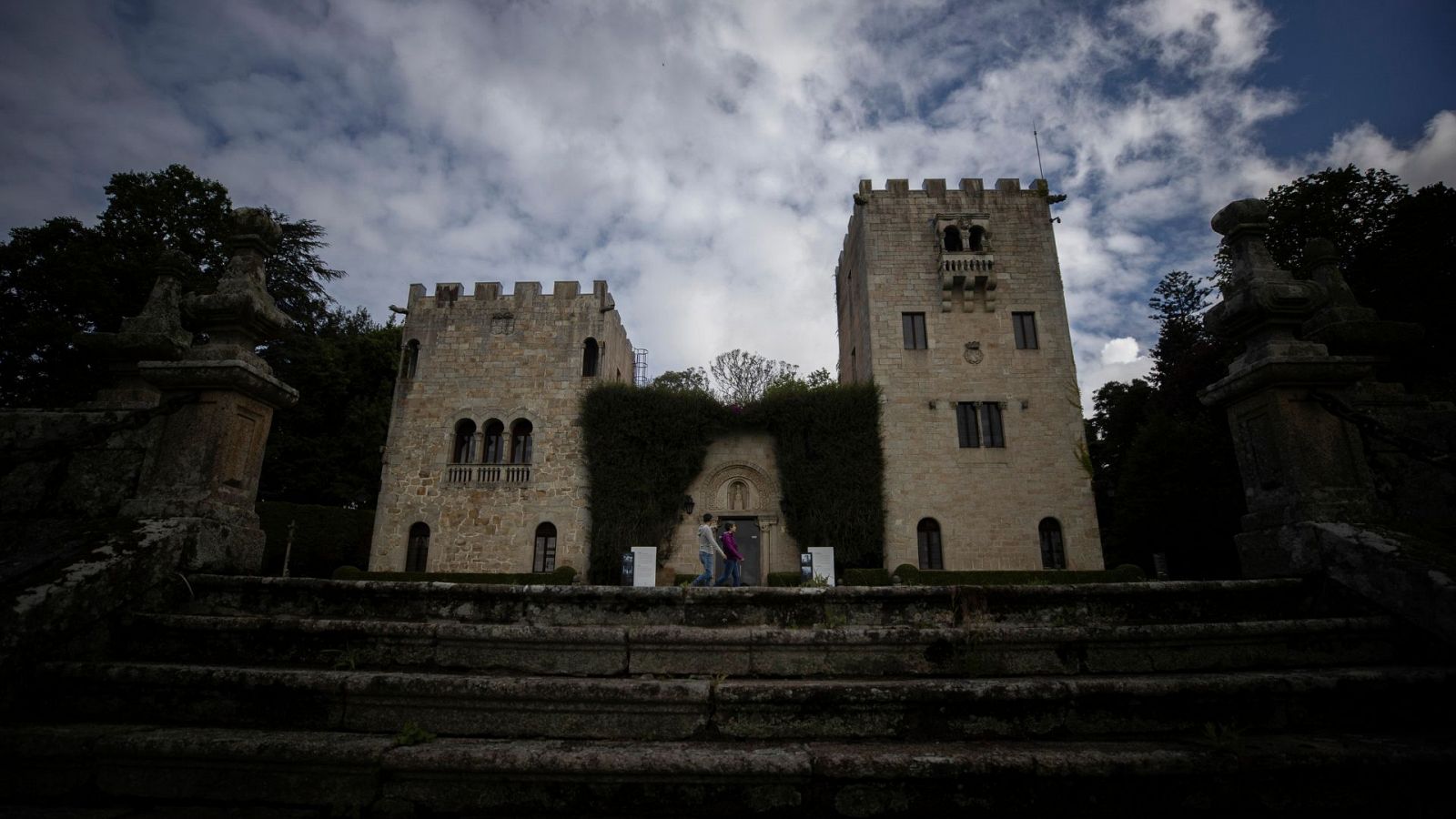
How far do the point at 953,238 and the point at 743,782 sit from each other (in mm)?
20022

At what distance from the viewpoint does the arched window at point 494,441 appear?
19078 mm

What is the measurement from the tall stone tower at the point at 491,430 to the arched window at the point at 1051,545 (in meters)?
13.3

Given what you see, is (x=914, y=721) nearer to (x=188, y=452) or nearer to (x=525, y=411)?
(x=188, y=452)

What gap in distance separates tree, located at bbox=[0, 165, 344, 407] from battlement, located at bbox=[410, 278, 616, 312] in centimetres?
600

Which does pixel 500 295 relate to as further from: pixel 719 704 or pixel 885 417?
pixel 719 704

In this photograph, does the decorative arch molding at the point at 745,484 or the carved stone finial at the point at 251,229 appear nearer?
the carved stone finial at the point at 251,229

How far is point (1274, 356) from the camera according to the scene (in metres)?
4.32

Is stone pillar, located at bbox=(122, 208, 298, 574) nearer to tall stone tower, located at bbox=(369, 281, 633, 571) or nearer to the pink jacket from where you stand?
the pink jacket

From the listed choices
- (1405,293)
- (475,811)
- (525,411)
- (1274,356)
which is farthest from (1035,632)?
(1405,293)

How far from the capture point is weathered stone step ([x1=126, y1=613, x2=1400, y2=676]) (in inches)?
123

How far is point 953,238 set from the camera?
64.3 feet

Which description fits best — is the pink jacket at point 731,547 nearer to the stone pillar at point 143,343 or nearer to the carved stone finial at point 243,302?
the carved stone finial at point 243,302

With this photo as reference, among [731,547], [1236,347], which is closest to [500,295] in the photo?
[731,547]

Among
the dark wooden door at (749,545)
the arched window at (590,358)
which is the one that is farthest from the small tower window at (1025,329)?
the arched window at (590,358)
